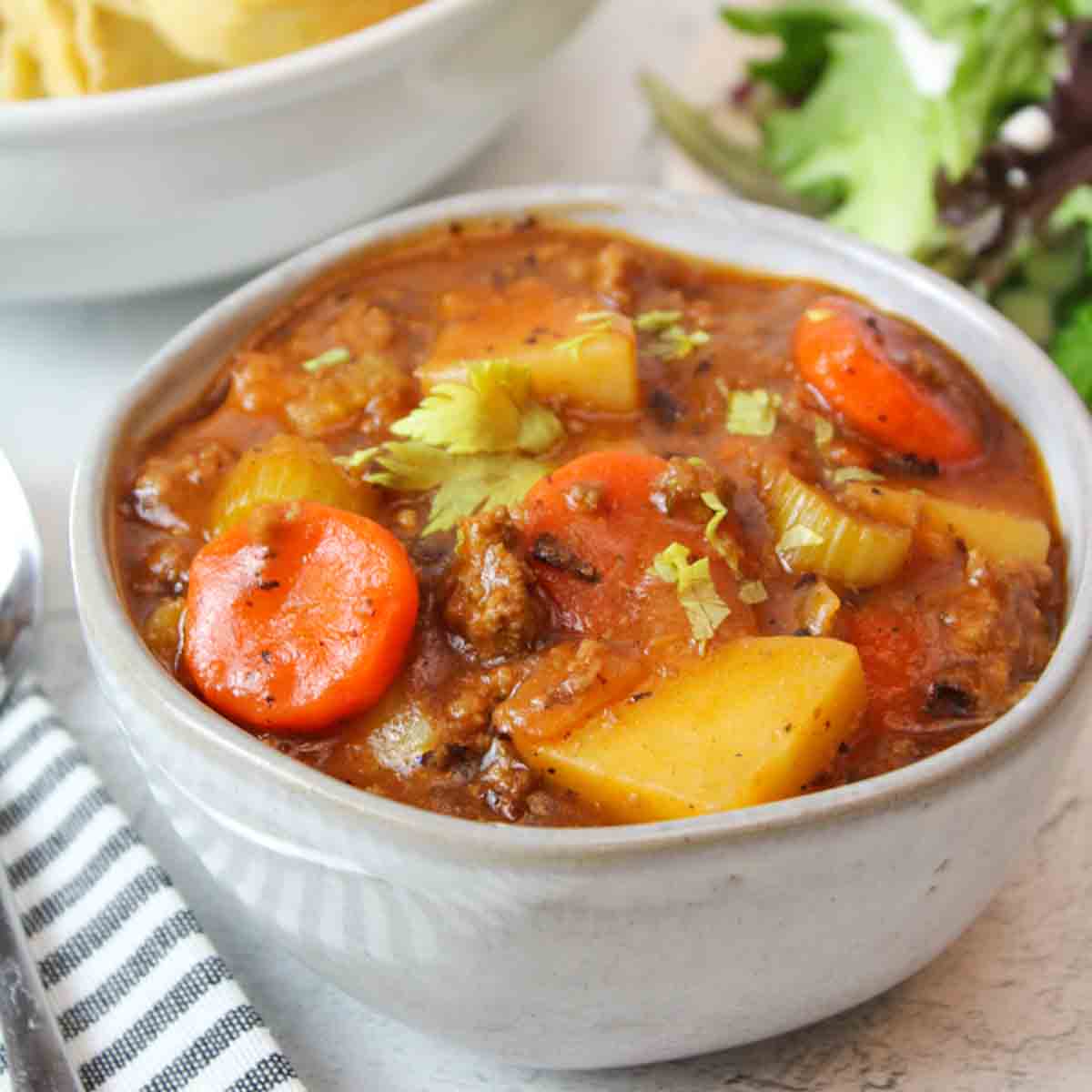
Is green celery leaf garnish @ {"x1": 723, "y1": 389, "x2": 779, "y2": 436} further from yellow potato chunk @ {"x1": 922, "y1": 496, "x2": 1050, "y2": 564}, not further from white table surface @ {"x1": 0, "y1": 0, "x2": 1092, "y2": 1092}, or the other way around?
white table surface @ {"x1": 0, "y1": 0, "x2": 1092, "y2": 1092}

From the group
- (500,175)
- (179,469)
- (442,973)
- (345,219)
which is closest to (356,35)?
(345,219)

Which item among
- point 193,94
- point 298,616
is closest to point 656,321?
point 298,616

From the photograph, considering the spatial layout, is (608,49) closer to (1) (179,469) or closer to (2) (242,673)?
(1) (179,469)

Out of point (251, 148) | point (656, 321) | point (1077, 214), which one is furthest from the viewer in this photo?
point (1077, 214)

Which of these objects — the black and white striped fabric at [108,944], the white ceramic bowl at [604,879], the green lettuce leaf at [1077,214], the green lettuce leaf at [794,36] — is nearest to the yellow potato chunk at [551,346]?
the white ceramic bowl at [604,879]

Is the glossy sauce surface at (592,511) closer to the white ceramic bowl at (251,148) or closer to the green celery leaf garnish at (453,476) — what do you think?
the green celery leaf garnish at (453,476)

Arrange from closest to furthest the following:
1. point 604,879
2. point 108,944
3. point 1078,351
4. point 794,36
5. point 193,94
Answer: point 604,879
point 108,944
point 193,94
point 1078,351
point 794,36

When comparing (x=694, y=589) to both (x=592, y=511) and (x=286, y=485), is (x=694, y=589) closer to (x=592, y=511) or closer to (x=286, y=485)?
(x=592, y=511)
